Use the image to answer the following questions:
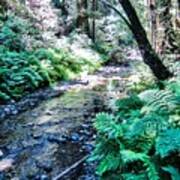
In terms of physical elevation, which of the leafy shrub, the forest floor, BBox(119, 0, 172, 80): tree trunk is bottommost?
the forest floor

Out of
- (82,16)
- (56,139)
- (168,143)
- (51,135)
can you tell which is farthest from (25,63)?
(82,16)

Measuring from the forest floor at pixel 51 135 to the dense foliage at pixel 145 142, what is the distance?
1.26 m

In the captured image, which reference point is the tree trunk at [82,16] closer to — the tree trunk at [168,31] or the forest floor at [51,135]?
the forest floor at [51,135]

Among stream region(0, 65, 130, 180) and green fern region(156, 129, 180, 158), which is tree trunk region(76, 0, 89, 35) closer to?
stream region(0, 65, 130, 180)

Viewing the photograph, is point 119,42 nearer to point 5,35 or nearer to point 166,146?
point 5,35

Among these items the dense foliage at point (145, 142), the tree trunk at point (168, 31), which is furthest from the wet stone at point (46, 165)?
the tree trunk at point (168, 31)

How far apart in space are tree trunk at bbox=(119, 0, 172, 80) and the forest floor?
1.77 m

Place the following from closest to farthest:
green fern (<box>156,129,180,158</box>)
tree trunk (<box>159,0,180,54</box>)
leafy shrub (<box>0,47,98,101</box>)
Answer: green fern (<box>156,129,180,158</box>)
tree trunk (<box>159,0,180,54</box>)
leafy shrub (<box>0,47,98,101</box>)

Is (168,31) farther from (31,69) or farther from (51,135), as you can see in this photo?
(51,135)

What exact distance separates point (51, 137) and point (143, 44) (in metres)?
2.67

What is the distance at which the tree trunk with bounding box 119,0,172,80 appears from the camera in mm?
8117

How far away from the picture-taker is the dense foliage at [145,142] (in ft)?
12.9

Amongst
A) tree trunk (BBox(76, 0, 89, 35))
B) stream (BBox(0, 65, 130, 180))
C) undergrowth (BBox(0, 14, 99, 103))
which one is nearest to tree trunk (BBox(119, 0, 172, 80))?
stream (BBox(0, 65, 130, 180))

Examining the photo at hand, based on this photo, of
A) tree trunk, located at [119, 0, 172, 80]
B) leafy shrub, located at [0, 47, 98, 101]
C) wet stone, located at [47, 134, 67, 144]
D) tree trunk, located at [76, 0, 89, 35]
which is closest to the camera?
wet stone, located at [47, 134, 67, 144]
